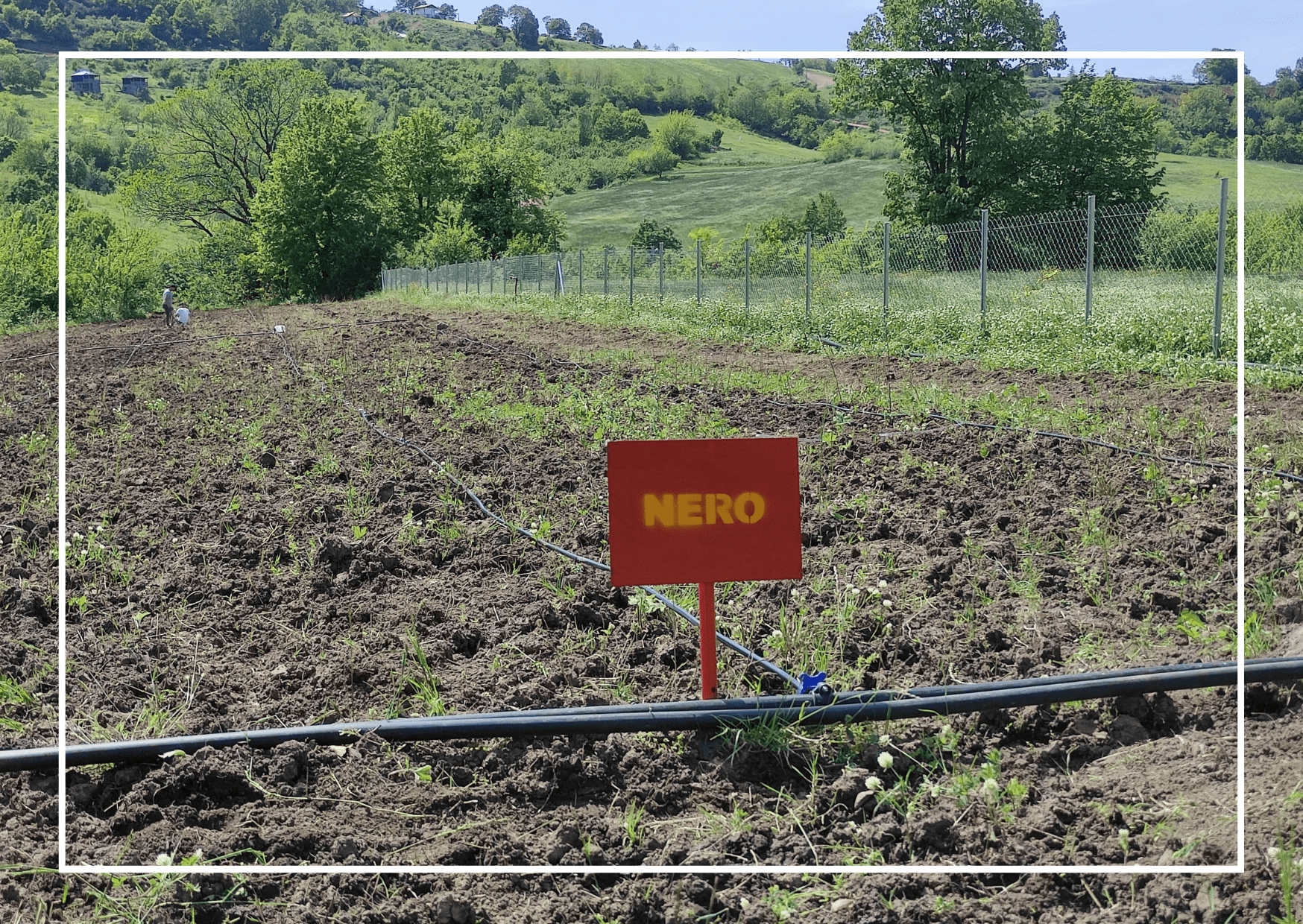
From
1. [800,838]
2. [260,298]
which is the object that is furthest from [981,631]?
[260,298]

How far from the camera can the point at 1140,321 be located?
10.0 m

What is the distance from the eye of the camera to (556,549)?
434cm

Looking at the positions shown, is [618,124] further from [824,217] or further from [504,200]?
[824,217]

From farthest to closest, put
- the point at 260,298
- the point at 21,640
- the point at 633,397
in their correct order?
the point at 260,298 → the point at 633,397 → the point at 21,640

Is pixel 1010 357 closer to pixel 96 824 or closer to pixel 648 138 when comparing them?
pixel 96 824

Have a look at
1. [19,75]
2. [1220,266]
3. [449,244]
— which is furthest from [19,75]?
[1220,266]

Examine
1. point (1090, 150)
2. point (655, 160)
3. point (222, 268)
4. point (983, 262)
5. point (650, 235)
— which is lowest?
point (983, 262)

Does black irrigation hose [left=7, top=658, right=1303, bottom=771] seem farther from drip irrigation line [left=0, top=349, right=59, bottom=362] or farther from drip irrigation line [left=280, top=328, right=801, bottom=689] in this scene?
drip irrigation line [left=0, top=349, right=59, bottom=362]

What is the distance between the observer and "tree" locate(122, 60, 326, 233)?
4300 cm

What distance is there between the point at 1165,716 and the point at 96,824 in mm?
2879

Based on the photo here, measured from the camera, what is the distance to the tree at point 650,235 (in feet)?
158

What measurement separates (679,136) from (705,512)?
5033cm

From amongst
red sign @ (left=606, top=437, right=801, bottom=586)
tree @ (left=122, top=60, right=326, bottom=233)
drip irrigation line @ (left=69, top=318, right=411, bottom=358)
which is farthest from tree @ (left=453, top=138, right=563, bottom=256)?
red sign @ (left=606, top=437, right=801, bottom=586)

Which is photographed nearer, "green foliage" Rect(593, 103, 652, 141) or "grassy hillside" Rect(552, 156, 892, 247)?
"green foliage" Rect(593, 103, 652, 141)
